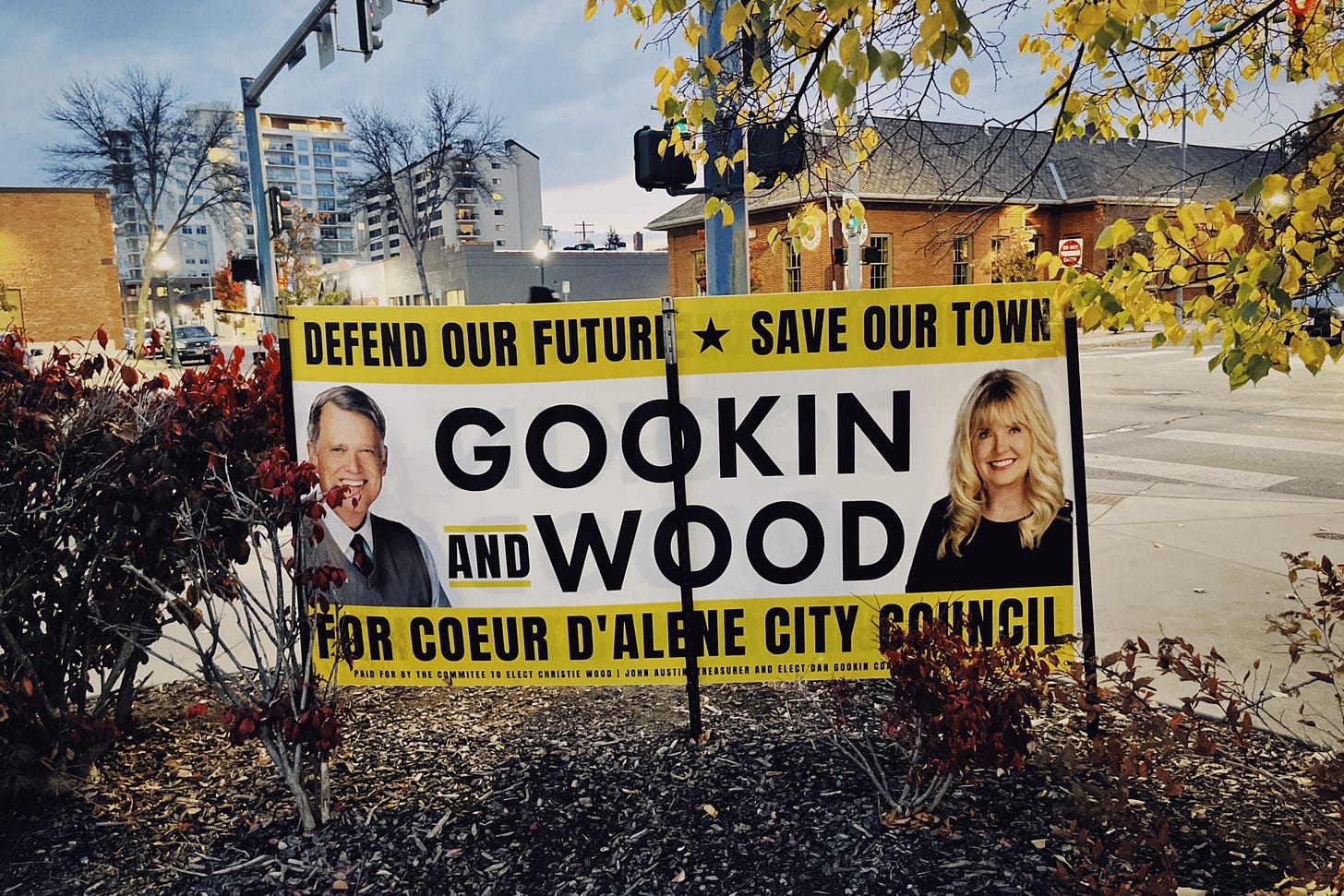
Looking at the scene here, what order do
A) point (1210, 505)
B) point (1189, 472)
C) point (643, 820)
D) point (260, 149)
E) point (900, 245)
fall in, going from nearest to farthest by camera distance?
point (643, 820)
point (1210, 505)
point (1189, 472)
point (260, 149)
point (900, 245)

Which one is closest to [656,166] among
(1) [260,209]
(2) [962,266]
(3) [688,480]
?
(3) [688,480]

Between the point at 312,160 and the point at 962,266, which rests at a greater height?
the point at 312,160

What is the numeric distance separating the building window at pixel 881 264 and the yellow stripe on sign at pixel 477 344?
1239 inches

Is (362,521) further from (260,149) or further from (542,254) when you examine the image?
(542,254)

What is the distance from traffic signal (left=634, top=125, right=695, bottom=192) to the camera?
655 centimetres

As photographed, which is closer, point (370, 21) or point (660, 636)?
point (660, 636)

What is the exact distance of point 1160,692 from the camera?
4.11 m

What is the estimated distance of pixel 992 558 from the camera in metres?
3.46

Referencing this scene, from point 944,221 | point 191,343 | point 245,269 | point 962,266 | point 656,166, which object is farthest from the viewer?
point 191,343

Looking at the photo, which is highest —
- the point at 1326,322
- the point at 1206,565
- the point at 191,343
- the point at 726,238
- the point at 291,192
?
the point at 291,192

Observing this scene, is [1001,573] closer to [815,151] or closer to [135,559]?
[815,151]

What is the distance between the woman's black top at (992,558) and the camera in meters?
3.46

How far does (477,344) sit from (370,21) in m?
8.86

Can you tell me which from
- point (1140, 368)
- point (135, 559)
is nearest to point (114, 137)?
point (1140, 368)
